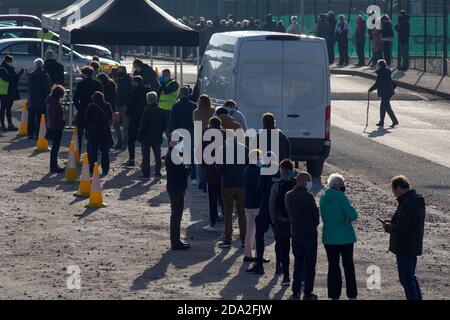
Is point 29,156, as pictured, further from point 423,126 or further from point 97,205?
point 423,126

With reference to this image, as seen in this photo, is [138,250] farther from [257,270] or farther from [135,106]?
[135,106]

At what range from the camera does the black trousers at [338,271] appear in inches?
519

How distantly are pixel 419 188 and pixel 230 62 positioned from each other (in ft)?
12.9

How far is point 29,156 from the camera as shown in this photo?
24.7 metres

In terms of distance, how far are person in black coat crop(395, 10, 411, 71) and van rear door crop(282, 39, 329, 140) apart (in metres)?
22.3

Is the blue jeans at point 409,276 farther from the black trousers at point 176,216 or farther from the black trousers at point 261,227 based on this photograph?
the black trousers at point 176,216

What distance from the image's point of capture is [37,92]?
25.9 metres

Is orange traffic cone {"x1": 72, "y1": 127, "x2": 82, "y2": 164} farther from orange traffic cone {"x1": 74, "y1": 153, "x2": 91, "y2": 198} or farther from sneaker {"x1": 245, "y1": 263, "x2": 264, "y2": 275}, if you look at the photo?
sneaker {"x1": 245, "y1": 263, "x2": 264, "y2": 275}

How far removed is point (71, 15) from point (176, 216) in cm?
1533

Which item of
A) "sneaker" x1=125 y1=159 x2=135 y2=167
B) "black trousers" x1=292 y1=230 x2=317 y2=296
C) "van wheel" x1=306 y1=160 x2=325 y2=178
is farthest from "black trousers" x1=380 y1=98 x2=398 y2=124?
"black trousers" x1=292 y1=230 x2=317 y2=296

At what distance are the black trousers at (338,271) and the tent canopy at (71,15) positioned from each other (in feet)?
56.2

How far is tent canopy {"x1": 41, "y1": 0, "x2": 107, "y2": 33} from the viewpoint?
29688 mm

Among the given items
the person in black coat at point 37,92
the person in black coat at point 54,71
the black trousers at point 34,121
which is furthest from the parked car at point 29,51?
the person in black coat at point 37,92
